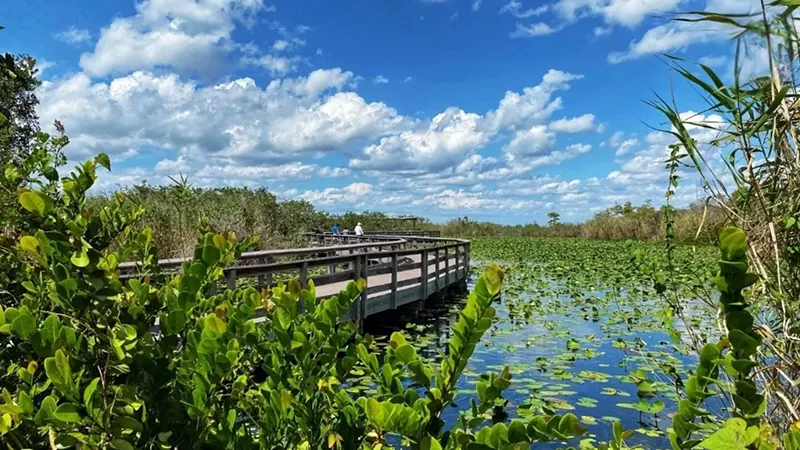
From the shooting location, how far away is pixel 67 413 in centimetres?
84

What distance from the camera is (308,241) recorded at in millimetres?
21516

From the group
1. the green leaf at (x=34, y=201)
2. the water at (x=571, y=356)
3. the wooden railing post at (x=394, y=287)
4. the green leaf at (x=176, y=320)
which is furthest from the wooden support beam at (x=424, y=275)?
the green leaf at (x=34, y=201)

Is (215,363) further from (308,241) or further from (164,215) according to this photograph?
(308,241)

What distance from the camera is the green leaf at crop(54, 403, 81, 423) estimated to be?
2.74ft

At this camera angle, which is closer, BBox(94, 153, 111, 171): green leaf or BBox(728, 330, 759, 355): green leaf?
BBox(728, 330, 759, 355): green leaf

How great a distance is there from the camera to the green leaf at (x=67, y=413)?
0.84 meters

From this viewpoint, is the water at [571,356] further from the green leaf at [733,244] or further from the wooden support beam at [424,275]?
the green leaf at [733,244]

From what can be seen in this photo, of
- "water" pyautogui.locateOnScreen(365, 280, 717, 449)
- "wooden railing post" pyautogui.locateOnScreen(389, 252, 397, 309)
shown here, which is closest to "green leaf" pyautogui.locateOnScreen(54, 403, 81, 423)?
"water" pyautogui.locateOnScreen(365, 280, 717, 449)

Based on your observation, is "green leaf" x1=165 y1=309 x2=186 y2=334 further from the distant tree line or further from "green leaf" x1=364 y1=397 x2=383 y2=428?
the distant tree line

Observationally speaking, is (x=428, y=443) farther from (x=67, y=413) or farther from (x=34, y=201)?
(x=34, y=201)

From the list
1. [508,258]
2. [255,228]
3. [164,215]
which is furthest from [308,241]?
[164,215]

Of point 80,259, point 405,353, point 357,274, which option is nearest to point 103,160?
point 80,259

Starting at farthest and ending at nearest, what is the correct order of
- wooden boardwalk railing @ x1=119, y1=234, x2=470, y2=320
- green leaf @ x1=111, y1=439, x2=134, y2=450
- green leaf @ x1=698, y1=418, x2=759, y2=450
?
1. wooden boardwalk railing @ x1=119, y1=234, x2=470, y2=320
2. green leaf @ x1=111, y1=439, x2=134, y2=450
3. green leaf @ x1=698, y1=418, x2=759, y2=450

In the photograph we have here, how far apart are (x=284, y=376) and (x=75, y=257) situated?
491mm
